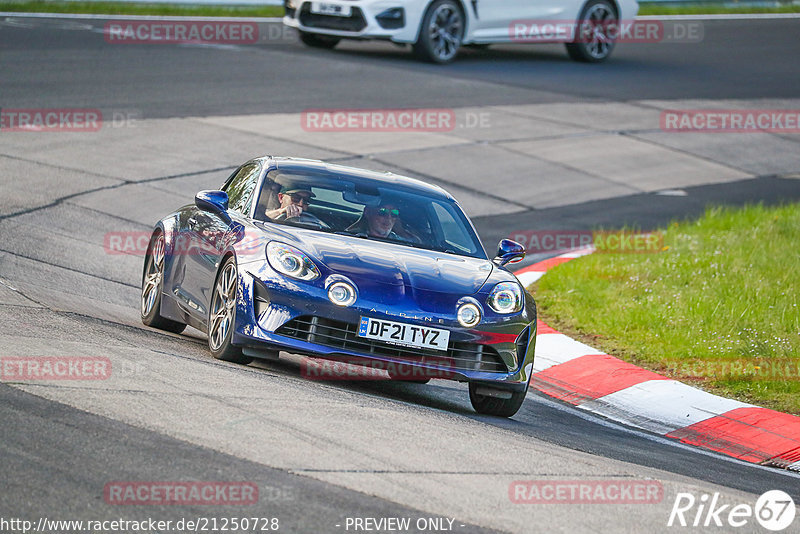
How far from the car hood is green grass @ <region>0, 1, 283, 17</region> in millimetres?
19526

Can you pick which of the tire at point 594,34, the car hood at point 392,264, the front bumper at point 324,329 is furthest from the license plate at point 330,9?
the front bumper at point 324,329

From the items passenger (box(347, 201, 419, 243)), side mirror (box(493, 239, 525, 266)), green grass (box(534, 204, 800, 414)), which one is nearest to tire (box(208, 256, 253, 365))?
passenger (box(347, 201, 419, 243))

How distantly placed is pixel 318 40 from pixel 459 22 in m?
2.84

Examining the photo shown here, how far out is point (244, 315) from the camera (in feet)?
22.9

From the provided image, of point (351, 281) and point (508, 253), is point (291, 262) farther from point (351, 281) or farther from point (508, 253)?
point (508, 253)

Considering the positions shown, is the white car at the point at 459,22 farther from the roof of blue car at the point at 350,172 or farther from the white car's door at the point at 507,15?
the roof of blue car at the point at 350,172

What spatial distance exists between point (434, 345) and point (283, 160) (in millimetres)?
2302

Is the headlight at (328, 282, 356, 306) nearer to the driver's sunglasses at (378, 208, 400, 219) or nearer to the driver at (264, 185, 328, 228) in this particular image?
the driver at (264, 185, 328, 228)

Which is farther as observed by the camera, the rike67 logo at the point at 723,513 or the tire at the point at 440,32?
the tire at the point at 440,32

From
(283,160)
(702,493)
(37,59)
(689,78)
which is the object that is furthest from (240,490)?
(689,78)

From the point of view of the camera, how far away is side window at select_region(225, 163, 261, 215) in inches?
324

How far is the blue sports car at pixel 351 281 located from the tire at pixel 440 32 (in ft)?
43.2

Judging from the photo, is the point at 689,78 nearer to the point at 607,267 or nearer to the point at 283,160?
the point at 607,267

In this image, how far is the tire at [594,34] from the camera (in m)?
23.6
